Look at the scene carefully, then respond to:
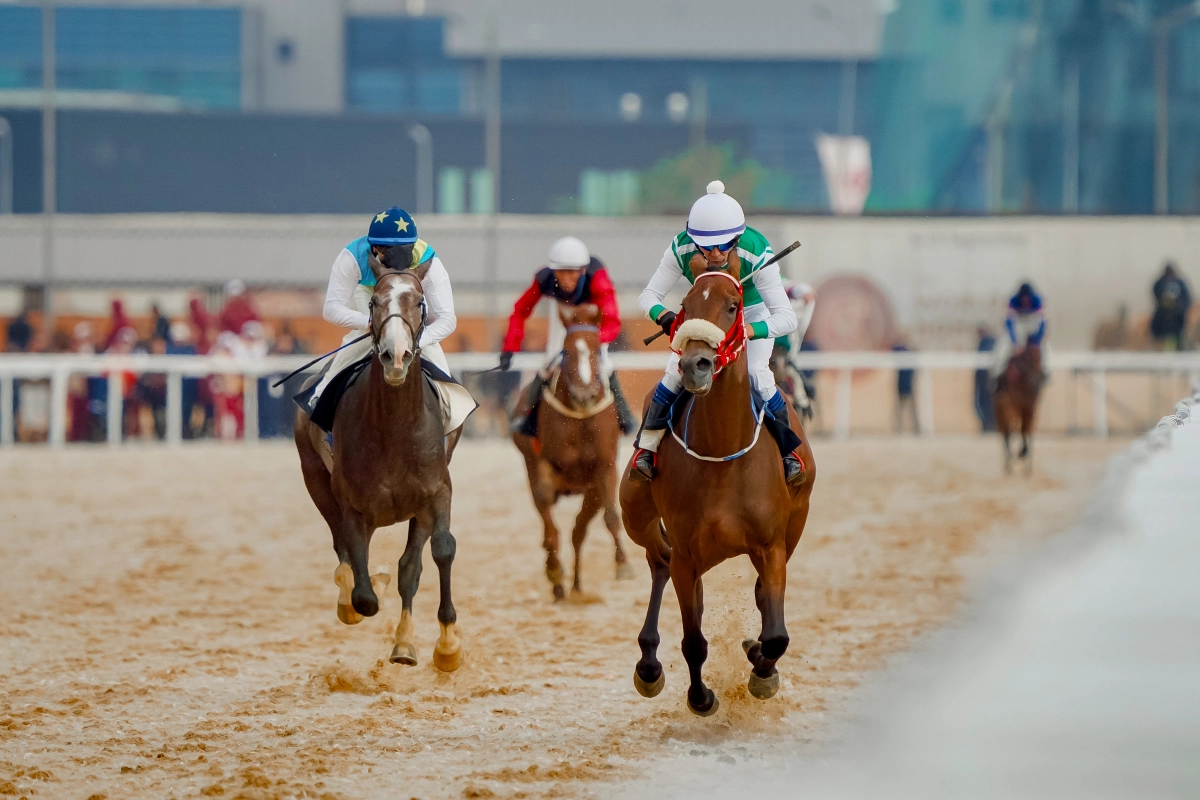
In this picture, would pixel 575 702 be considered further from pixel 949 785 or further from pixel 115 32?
pixel 115 32

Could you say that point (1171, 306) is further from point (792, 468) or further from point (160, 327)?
point (792, 468)

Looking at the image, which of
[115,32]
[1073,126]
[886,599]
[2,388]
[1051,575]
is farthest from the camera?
[115,32]

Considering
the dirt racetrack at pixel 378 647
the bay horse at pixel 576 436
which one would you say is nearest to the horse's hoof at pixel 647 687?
the dirt racetrack at pixel 378 647

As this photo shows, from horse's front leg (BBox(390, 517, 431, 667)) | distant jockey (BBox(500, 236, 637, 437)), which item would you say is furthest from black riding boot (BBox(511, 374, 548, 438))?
horse's front leg (BBox(390, 517, 431, 667))

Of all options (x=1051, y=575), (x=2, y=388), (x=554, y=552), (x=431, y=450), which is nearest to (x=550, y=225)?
(x=2, y=388)

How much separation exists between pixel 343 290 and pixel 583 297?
2504mm

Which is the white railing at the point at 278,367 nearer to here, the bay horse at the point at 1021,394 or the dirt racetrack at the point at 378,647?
the bay horse at the point at 1021,394

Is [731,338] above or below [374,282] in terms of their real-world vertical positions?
below

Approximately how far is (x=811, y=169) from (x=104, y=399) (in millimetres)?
43923

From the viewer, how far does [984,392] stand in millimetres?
24953

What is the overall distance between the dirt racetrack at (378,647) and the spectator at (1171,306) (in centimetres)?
998

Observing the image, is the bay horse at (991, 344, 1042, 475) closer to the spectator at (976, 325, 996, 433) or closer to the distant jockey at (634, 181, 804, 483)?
the spectator at (976, 325, 996, 433)

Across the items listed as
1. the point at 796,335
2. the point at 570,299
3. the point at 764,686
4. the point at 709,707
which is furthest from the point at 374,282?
the point at 796,335

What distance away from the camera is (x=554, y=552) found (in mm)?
10062
